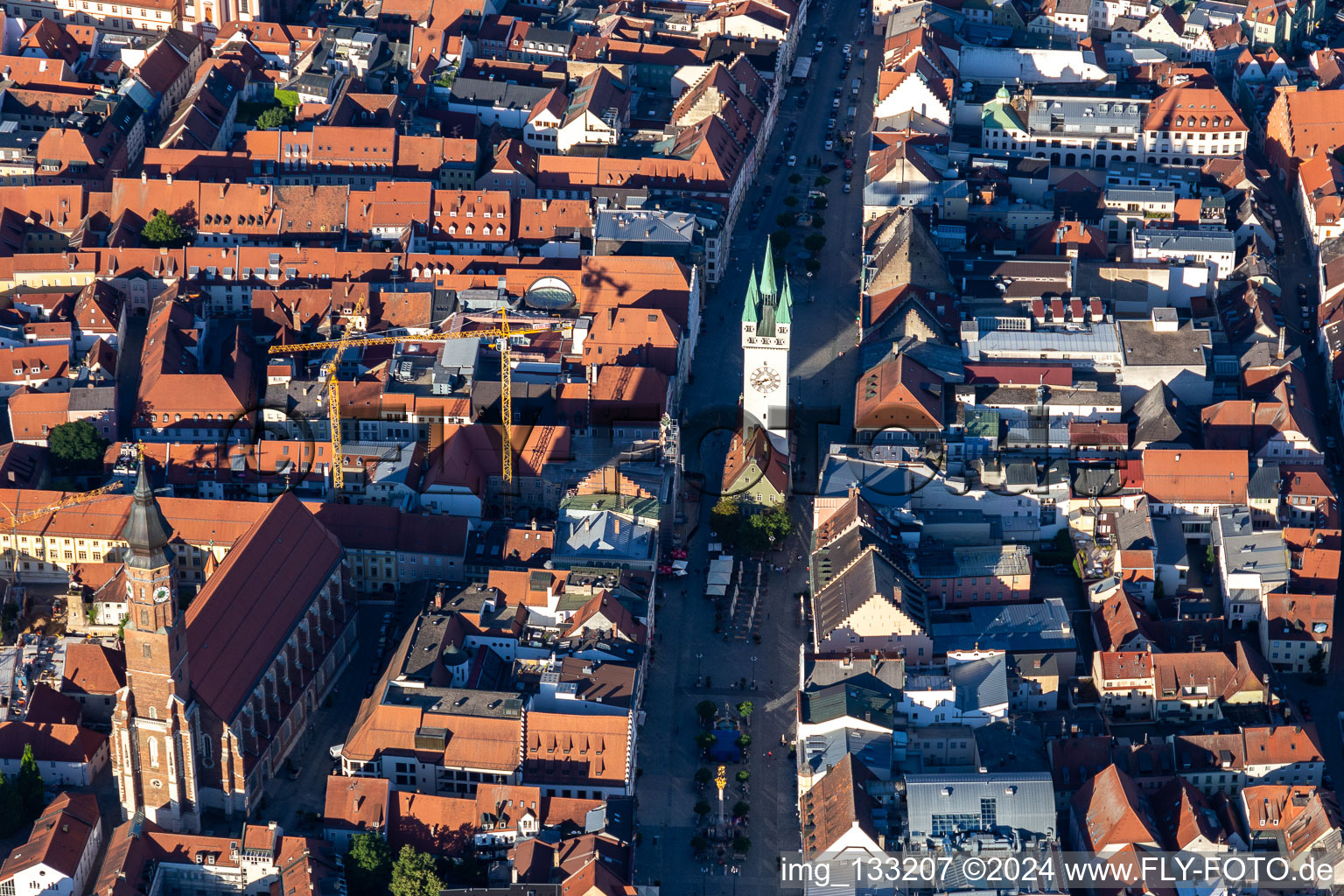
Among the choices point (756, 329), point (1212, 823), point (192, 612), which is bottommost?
point (1212, 823)

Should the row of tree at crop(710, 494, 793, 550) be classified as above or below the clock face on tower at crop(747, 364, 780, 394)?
below

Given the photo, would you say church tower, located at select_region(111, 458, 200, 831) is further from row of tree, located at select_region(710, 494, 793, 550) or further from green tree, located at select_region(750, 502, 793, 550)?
green tree, located at select_region(750, 502, 793, 550)

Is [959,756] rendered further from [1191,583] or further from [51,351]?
[51,351]

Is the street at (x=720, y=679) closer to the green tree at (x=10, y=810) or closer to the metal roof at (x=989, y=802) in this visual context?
the metal roof at (x=989, y=802)

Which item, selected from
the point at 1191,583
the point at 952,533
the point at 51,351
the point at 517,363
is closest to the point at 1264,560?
the point at 1191,583

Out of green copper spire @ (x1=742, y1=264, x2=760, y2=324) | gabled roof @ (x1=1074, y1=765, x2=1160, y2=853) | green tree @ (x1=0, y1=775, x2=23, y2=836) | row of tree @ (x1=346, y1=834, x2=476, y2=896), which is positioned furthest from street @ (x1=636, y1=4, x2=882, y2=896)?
green tree @ (x1=0, y1=775, x2=23, y2=836)

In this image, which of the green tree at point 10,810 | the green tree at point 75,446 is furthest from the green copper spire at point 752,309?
the green tree at point 10,810

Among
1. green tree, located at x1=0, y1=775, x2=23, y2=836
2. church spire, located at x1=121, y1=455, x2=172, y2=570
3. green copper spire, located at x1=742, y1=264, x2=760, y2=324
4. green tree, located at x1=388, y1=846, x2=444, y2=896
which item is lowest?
green tree, located at x1=388, y1=846, x2=444, y2=896
